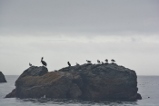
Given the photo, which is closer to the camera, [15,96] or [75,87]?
[75,87]

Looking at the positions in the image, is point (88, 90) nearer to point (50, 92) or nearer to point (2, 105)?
point (50, 92)

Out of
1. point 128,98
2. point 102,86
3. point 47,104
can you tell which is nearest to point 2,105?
point 47,104

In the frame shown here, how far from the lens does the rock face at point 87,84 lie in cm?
9944

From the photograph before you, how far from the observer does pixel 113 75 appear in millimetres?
100250

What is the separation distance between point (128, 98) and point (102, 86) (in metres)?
8.26

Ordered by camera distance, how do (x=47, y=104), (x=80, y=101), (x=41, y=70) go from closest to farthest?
(x=47, y=104), (x=80, y=101), (x=41, y=70)

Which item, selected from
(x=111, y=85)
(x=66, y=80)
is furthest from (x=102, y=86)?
(x=66, y=80)

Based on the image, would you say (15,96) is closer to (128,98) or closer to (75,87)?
(75,87)

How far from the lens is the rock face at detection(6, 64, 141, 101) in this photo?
9944cm

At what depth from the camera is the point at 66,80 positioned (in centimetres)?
9919

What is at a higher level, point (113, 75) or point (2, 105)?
point (113, 75)

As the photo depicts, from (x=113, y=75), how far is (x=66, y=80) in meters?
12.2

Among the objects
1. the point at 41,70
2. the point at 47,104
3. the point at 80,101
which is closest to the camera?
the point at 47,104

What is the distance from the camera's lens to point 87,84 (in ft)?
333
